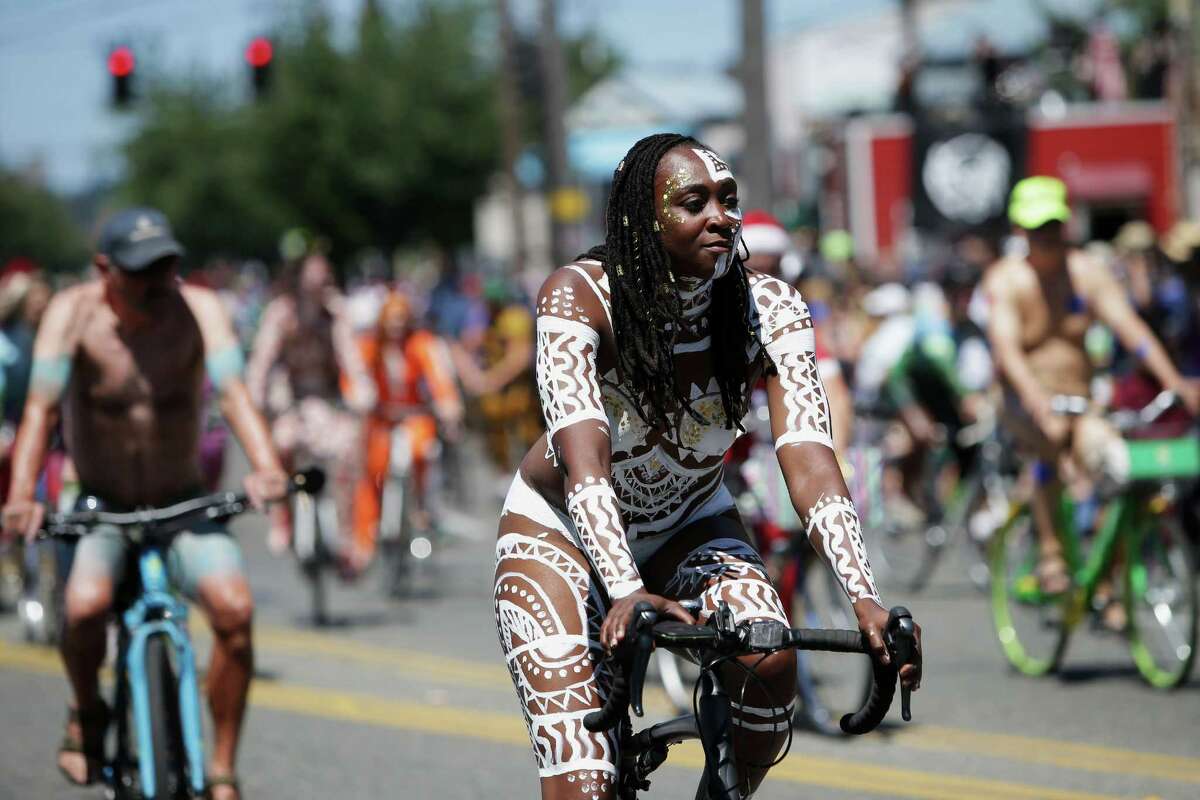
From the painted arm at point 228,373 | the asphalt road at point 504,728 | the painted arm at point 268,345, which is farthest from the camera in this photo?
the painted arm at point 268,345

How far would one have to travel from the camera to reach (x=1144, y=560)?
28.3 feet

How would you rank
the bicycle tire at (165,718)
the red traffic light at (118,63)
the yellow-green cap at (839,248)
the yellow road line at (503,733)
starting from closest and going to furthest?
1. the bicycle tire at (165,718)
2. the yellow road line at (503,733)
3. the yellow-green cap at (839,248)
4. the red traffic light at (118,63)

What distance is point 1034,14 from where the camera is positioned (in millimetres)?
44719

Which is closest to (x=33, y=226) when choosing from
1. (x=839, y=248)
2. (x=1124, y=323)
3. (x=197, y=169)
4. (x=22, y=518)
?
(x=197, y=169)

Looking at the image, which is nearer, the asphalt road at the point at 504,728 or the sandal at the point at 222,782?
the sandal at the point at 222,782

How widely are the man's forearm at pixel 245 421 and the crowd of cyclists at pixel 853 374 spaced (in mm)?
13

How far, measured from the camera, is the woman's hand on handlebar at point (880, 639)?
12.1ft

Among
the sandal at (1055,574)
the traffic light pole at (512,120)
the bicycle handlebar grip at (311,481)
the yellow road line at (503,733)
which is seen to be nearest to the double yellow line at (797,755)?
the yellow road line at (503,733)

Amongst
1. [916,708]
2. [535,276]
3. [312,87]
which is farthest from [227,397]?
[312,87]

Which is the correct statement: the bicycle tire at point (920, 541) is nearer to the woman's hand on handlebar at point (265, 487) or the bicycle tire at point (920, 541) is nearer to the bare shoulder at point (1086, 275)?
the bare shoulder at point (1086, 275)

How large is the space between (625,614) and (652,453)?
2.42ft

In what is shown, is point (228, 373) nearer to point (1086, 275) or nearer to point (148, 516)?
point (148, 516)

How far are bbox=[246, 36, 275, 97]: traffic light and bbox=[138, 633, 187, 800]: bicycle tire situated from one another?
1940 cm

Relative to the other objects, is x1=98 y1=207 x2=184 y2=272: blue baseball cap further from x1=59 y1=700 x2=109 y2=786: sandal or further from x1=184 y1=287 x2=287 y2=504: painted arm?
x1=59 y1=700 x2=109 y2=786: sandal
